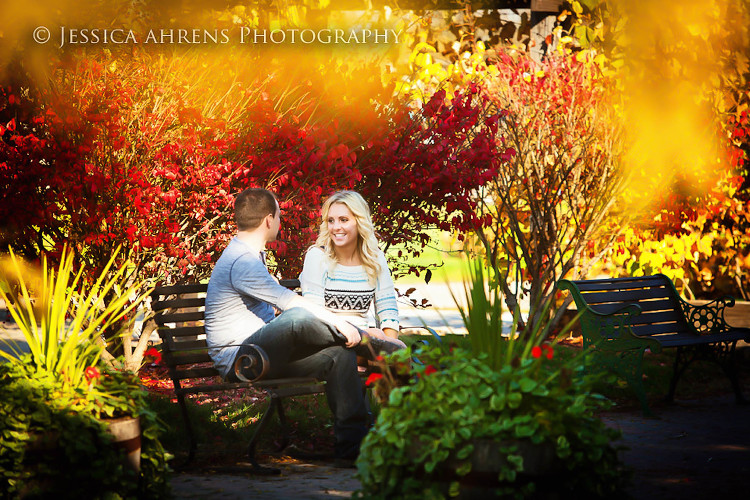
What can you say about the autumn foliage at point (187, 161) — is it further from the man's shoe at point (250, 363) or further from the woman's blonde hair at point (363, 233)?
the man's shoe at point (250, 363)

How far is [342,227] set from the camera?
213 inches

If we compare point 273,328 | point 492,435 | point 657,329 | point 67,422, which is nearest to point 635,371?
point 657,329

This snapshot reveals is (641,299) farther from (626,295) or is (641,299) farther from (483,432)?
(483,432)

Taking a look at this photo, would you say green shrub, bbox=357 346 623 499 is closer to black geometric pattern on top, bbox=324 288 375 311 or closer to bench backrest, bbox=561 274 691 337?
black geometric pattern on top, bbox=324 288 375 311

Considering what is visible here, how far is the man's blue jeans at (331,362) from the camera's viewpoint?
4.78 metres

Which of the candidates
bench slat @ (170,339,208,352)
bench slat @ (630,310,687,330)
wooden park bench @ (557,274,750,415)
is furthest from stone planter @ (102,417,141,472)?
bench slat @ (630,310,687,330)

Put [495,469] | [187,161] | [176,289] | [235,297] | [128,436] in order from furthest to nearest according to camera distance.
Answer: [187,161] < [176,289] < [235,297] < [128,436] < [495,469]

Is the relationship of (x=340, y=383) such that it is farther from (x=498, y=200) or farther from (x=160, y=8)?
(x=498, y=200)

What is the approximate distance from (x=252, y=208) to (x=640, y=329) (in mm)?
3534

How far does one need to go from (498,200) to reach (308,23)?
10.9 ft

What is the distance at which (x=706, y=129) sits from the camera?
9648 millimetres

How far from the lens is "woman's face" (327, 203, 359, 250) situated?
5.41 meters

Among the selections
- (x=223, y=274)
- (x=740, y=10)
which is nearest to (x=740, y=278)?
(x=740, y=10)

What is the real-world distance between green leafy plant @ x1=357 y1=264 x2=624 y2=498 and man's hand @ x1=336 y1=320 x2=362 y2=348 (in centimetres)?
156
